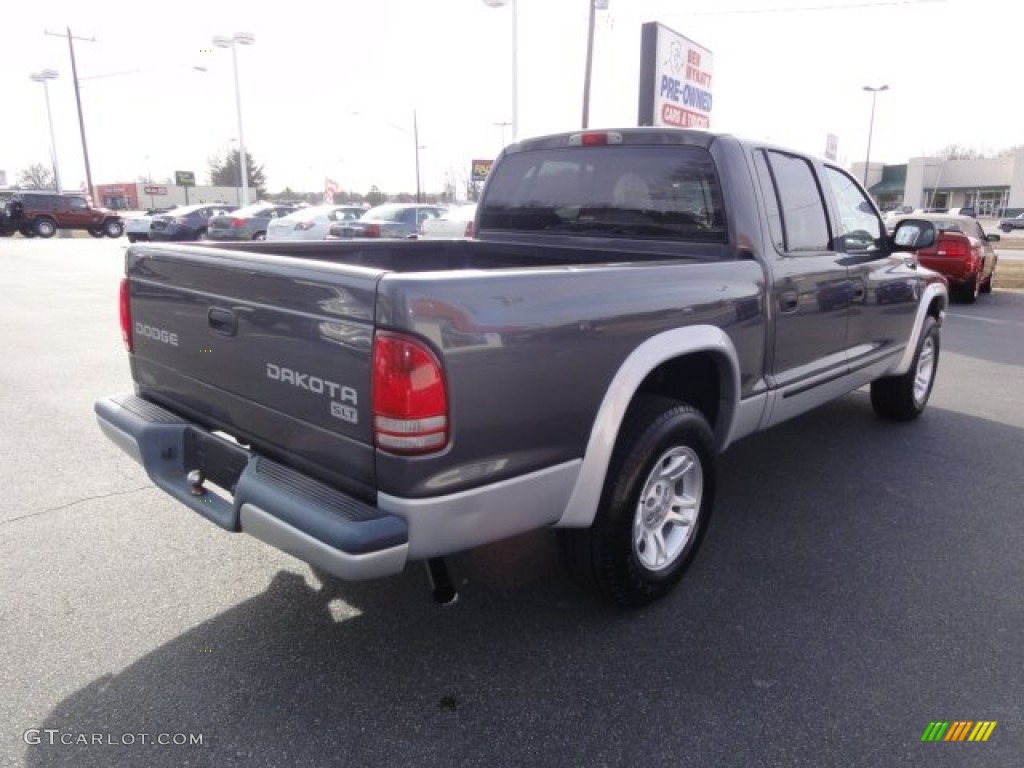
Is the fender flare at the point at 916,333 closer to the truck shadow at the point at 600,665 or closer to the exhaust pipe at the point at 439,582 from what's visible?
the truck shadow at the point at 600,665

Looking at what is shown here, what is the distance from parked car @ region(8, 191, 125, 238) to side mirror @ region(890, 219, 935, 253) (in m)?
34.6

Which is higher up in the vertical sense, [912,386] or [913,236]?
[913,236]

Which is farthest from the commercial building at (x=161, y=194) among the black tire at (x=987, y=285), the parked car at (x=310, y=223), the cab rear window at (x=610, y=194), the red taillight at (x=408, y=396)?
the red taillight at (x=408, y=396)

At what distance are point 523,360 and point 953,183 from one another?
89.2m

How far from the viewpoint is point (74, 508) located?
3953mm

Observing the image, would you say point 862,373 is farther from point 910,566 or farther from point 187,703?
point 187,703

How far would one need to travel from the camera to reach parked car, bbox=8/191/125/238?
31.3 meters

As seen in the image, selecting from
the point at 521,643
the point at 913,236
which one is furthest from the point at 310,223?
the point at 521,643

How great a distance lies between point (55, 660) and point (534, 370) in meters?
1.98

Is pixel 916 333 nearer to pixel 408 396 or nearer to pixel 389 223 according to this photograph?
pixel 408 396

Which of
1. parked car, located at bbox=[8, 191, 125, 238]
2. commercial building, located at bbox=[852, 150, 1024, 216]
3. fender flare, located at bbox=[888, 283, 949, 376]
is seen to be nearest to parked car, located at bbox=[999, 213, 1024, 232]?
commercial building, located at bbox=[852, 150, 1024, 216]

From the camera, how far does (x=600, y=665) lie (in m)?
2.74

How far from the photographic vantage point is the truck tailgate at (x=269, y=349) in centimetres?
229

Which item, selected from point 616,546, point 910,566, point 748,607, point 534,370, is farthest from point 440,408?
point 910,566
